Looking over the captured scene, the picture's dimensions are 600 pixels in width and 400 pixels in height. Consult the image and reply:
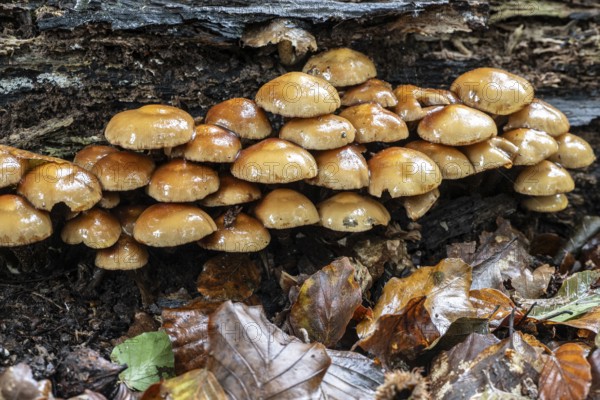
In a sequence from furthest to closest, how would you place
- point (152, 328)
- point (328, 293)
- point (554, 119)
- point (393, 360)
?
point (554, 119), point (152, 328), point (328, 293), point (393, 360)

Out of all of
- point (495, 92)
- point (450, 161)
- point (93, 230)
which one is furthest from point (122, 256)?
point (495, 92)

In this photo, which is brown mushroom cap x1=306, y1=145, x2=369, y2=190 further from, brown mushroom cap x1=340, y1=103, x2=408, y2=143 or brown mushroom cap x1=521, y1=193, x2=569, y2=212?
brown mushroom cap x1=521, y1=193, x2=569, y2=212

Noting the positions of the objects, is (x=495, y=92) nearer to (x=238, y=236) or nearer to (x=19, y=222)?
(x=238, y=236)

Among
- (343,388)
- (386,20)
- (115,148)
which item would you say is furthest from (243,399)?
(386,20)

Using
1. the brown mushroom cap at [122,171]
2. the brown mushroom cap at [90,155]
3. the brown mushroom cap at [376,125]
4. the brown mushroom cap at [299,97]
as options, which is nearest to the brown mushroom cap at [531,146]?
the brown mushroom cap at [376,125]

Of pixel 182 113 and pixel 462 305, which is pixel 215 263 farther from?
pixel 462 305

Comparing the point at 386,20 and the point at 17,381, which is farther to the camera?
the point at 386,20
